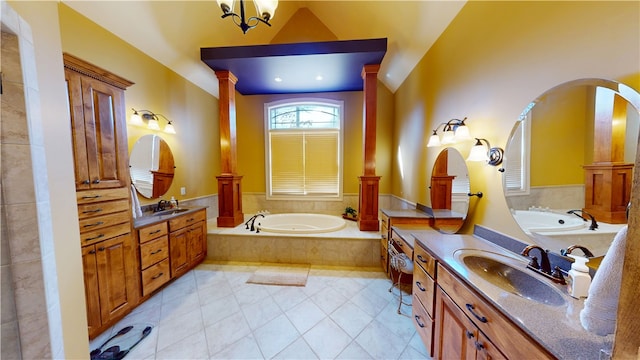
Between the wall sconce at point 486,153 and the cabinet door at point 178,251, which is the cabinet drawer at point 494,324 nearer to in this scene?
the wall sconce at point 486,153

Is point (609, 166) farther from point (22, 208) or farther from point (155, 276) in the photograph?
point (155, 276)

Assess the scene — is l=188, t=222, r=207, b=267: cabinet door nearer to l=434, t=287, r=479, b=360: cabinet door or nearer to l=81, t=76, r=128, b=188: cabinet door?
l=81, t=76, r=128, b=188: cabinet door

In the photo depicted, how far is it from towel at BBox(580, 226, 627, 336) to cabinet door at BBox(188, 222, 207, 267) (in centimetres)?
339

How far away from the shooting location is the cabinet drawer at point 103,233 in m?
1.58

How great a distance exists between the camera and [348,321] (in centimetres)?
187

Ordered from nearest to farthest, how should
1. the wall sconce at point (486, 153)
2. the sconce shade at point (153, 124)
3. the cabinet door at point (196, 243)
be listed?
the wall sconce at point (486, 153) → the sconce shade at point (153, 124) → the cabinet door at point (196, 243)

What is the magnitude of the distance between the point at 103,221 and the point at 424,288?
272 cm

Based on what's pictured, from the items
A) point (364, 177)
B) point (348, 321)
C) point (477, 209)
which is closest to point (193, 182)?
point (364, 177)

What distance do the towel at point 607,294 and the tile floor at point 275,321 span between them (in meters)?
1.20

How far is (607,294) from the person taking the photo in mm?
677

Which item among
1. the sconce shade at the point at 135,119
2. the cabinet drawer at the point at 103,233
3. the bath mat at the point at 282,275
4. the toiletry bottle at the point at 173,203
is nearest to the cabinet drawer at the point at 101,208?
the cabinet drawer at the point at 103,233

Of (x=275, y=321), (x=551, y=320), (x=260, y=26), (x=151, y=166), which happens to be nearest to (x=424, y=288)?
(x=551, y=320)

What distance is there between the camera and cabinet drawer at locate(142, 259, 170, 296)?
2.08m

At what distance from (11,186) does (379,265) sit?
3.25m
